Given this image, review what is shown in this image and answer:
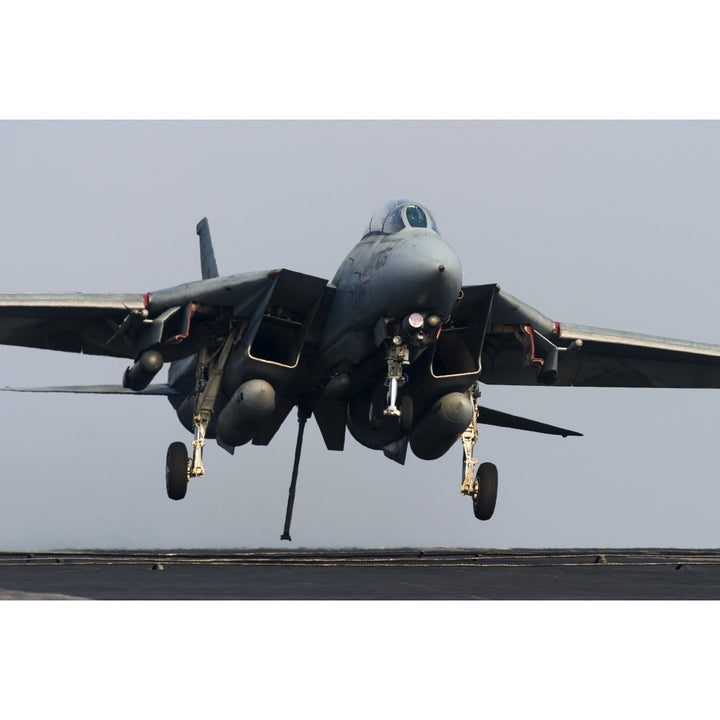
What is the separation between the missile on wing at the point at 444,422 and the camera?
21.4m

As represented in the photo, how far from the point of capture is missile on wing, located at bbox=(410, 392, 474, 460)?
21.4m

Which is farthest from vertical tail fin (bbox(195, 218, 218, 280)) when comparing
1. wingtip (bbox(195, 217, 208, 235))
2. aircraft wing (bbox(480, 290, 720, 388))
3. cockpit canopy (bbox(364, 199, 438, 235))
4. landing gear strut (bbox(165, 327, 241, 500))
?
cockpit canopy (bbox(364, 199, 438, 235))

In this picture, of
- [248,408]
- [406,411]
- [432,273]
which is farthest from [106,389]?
[432,273]

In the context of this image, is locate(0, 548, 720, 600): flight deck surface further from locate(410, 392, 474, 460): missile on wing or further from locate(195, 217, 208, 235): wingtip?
locate(195, 217, 208, 235): wingtip

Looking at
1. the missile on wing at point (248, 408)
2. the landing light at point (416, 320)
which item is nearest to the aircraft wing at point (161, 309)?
the missile on wing at point (248, 408)

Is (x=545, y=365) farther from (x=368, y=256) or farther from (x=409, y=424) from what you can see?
(x=368, y=256)

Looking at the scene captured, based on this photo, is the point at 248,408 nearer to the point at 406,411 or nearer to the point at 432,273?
the point at 406,411

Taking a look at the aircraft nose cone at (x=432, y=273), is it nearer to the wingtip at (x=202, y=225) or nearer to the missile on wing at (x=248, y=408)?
the missile on wing at (x=248, y=408)

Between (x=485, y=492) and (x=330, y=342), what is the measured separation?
13.7 ft

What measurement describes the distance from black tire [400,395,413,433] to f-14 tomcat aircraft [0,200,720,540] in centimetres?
4

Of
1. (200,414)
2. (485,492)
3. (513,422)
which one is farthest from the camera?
(513,422)

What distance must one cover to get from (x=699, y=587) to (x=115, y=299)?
11901 millimetres

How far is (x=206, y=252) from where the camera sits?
30.2m

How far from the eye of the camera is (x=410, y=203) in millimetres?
20469
